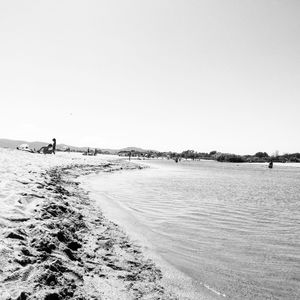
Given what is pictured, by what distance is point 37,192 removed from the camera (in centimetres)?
750

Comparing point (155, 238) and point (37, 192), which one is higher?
point (37, 192)

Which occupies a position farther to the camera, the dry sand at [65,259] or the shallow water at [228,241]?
the shallow water at [228,241]

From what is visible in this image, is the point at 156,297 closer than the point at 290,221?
Yes

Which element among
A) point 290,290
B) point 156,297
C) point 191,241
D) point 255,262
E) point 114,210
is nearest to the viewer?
point 156,297

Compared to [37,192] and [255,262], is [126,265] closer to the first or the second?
[255,262]

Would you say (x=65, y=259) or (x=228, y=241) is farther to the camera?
(x=228, y=241)

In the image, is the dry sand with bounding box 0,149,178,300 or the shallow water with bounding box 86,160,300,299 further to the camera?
the shallow water with bounding box 86,160,300,299

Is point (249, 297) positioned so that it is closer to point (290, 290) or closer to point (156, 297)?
point (290, 290)

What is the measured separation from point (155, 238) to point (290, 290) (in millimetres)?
2808

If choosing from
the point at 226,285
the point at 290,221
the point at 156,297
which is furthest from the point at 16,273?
the point at 290,221

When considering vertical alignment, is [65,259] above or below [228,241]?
above

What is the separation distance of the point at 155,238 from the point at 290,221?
4.12 meters

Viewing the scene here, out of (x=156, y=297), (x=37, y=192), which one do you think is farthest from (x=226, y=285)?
(x=37, y=192)

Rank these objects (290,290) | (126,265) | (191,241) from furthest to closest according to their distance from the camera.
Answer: (191,241)
(126,265)
(290,290)
